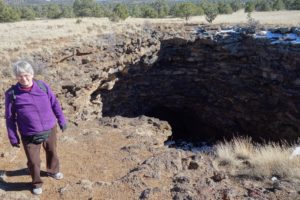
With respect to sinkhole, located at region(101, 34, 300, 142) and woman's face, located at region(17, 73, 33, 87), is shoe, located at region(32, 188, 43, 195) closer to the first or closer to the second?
woman's face, located at region(17, 73, 33, 87)

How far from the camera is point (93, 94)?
15.7 meters

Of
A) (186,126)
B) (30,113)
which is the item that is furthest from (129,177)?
(186,126)

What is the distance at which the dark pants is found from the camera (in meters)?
4.92

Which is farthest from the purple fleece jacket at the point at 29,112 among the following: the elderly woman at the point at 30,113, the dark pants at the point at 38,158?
the dark pants at the point at 38,158

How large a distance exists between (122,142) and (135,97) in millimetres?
11054

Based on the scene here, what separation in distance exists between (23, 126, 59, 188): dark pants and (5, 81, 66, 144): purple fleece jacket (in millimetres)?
210

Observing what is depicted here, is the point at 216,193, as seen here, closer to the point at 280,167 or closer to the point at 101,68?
the point at 280,167

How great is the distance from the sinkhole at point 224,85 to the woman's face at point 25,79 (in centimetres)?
1187

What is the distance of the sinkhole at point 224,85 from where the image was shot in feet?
57.4

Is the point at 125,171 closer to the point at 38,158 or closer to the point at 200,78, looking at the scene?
the point at 38,158

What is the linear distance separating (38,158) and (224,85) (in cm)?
1538

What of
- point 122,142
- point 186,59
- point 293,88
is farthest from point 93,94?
point 293,88

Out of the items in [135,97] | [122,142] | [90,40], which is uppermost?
[90,40]

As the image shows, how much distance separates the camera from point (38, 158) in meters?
5.03
